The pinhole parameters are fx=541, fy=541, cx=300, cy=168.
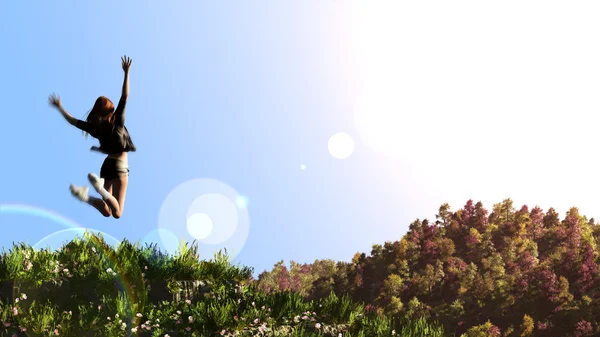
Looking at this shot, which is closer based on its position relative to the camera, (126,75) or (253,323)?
(126,75)

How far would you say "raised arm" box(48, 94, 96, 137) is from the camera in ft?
25.3

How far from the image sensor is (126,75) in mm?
7164

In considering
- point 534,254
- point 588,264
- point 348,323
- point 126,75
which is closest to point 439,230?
point 534,254

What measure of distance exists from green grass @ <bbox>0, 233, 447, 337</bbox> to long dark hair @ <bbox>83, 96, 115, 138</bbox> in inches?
165

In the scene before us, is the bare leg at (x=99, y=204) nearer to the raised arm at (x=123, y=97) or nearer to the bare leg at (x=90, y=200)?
the bare leg at (x=90, y=200)

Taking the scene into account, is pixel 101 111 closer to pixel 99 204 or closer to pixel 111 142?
pixel 111 142

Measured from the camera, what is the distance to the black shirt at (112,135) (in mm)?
7510

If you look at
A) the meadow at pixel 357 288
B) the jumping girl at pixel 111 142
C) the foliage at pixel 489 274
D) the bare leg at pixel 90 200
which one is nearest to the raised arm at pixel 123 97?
the jumping girl at pixel 111 142

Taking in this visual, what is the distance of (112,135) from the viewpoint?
7.57 m

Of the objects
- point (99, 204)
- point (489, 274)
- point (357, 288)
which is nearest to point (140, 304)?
point (99, 204)

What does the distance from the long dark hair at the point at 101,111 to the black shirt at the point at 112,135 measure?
80 mm

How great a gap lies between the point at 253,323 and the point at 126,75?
230 inches

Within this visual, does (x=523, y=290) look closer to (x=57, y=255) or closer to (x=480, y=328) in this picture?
(x=480, y=328)

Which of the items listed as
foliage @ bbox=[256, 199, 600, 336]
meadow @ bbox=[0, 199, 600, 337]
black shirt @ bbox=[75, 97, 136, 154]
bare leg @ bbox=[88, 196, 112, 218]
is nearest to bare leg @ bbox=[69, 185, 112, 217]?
bare leg @ bbox=[88, 196, 112, 218]
